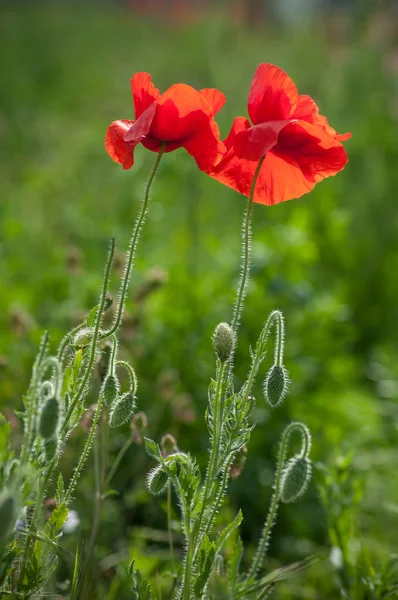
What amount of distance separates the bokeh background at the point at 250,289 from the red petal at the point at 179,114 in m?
0.83

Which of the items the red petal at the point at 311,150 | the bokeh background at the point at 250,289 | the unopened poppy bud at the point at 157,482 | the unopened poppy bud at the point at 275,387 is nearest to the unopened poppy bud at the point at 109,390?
the unopened poppy bud at the point at 157,482

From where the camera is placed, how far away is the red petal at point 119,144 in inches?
49.1

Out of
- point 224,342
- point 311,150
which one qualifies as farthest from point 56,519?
point 311,150

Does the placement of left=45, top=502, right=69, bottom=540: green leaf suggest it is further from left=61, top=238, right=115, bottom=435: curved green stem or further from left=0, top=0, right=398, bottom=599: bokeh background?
left=0, top=0, right=398, bottom=599: bokeh background

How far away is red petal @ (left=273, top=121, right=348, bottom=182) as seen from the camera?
122cm

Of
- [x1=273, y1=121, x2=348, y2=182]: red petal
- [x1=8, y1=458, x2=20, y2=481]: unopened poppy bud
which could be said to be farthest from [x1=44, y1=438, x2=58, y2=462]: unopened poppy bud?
[x1=273, y1=121, x2=348, y2=182]: red petal

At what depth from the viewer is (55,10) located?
994 cm

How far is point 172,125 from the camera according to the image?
4.05 ft

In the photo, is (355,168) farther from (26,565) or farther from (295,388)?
(26,565)

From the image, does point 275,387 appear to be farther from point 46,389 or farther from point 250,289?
point 250,289

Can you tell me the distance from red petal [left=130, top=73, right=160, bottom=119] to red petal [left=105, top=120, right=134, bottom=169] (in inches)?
1.8

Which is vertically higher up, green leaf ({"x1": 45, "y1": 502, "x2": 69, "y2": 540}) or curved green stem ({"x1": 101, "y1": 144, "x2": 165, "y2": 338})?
curved green stem ({"x1": 101, "y1": 144, "x2": 165, "y2": 338})

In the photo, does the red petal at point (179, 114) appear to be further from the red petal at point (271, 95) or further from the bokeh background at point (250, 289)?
the bokeh background at point (250, 289)

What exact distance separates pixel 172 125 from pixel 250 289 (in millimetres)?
1362
